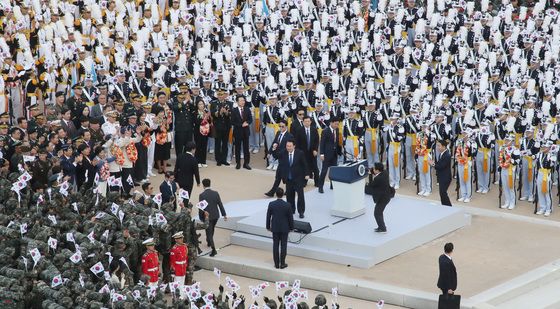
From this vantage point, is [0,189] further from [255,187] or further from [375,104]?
[375,104]

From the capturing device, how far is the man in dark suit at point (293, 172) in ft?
82.4

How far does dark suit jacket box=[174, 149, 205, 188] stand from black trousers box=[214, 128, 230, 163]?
3.74 metres

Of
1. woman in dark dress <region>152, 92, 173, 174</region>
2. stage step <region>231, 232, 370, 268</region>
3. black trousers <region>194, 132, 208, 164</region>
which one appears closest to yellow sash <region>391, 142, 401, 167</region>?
black trousers <region>194, 132, 208, 164</region>

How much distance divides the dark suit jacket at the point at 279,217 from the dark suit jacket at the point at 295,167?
2164 mm

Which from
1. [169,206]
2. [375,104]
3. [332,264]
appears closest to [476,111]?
[375,104]

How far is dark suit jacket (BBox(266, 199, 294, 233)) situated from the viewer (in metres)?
22.9

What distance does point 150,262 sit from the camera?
21.6m

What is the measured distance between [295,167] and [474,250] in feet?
11.3

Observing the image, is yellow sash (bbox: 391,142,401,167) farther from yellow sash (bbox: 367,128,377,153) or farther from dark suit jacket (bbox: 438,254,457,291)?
dark suit jacket (bbox: 438,254,457,291)

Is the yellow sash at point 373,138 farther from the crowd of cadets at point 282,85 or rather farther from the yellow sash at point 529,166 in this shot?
the yellow sash at point 529,166

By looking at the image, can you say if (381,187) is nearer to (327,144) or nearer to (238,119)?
(327,144)

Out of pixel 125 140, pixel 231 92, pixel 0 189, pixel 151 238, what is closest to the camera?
pixel 151 238

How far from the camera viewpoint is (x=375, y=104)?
2931 centimetres

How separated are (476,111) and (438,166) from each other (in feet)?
8.84
